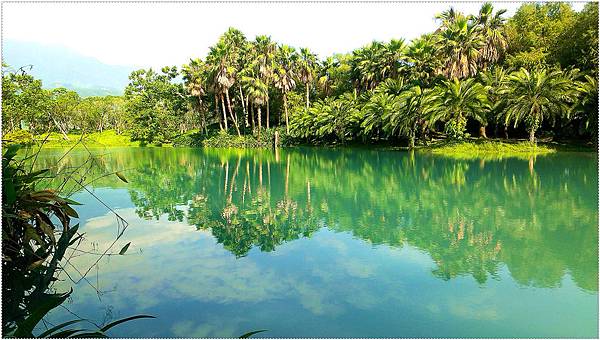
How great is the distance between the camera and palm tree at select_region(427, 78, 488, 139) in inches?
1046

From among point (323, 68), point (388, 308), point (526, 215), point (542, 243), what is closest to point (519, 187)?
point (526, 215)

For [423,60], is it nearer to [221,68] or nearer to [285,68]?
[285,68]

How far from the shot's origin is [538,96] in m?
25.2

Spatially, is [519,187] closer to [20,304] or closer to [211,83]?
[20,304]

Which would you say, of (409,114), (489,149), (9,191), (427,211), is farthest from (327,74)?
(9,191)

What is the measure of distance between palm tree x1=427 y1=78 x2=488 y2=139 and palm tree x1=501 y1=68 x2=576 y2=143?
5.25 feet

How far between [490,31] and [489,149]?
8.46 m

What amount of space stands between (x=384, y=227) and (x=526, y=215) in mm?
3491

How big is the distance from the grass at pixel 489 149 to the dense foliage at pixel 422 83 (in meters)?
0.92

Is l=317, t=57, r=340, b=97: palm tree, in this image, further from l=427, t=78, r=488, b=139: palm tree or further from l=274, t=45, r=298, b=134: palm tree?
l=427, t=78, r=488, b=139: palm tree

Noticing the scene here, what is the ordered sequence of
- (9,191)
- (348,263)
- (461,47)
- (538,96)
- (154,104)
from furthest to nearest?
(154,104) < (461,47) < (538,96) < (348,263) < (9,191)

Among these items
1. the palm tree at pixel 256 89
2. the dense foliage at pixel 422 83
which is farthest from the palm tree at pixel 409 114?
the palm tree at pixel 256 89

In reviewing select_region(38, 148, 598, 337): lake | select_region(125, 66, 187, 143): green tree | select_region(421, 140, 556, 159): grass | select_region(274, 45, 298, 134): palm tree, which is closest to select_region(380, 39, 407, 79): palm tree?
select_region(274, 45, 298, 134): palm tree

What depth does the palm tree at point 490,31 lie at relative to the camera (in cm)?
2812
